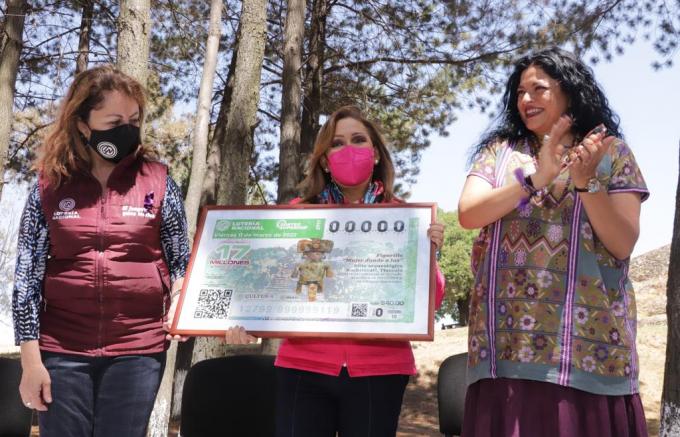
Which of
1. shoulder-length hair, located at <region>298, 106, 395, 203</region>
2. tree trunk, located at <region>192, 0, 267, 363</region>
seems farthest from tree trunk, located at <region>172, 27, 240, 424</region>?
shoulder-length hair, located at <region>298, 106, 395, 203</region>

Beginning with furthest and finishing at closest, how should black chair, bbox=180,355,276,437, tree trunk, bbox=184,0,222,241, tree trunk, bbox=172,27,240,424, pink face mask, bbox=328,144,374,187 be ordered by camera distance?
tree trunk, bbox=172,27,240,424 < tree trunk, bbox=184,0,222,241 < black chair, bbox=180,355,276,437 < pink face mask, bbox=328,144,374,187

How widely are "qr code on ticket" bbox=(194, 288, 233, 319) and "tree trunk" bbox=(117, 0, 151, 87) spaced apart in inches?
137

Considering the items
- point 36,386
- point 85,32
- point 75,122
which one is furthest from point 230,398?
point 85,32

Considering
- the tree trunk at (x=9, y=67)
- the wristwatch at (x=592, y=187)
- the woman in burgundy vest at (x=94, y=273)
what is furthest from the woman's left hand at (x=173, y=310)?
the tree trunk at (x=9, y=67)

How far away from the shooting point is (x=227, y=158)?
25.4 feet

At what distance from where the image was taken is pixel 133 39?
6172 millimetres

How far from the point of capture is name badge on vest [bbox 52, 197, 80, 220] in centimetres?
277

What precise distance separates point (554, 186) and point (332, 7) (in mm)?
11828

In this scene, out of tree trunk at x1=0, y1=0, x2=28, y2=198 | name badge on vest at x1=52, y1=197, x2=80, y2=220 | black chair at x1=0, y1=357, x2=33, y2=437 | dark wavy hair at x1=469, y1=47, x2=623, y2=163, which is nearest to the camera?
dark wavy hair at x1=469, y1=47, x2=623, y2=163

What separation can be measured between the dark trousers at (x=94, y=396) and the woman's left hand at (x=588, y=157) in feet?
5.74

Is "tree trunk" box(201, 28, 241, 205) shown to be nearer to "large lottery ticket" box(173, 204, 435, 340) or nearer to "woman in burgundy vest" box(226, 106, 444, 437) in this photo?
"large lottery ticket" box(173, 204, 435, 340)

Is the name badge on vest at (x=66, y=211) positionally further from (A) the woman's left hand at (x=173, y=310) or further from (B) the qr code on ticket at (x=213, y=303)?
(B) the qr code on ticket at (x=213, y=303)

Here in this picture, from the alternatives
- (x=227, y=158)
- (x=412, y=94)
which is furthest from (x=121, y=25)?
(x=412, y=94)

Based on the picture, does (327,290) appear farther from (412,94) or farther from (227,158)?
(412,94)
